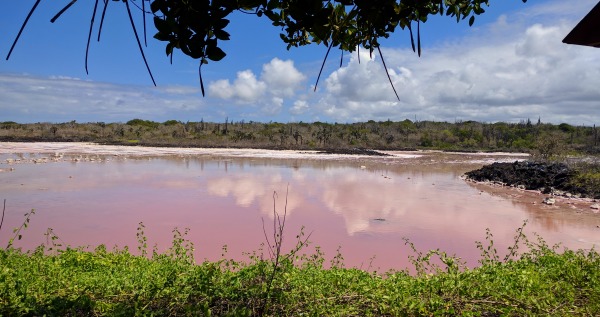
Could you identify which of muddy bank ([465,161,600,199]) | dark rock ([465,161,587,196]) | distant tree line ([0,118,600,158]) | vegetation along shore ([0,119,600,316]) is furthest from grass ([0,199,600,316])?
distant tree line ([0,118,600,158])

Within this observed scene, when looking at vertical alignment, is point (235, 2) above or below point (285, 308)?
above

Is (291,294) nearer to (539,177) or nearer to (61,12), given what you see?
(61,12)

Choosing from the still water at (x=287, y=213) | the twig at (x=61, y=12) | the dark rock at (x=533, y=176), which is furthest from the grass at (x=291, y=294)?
the dark rock at (x=533, y=176)

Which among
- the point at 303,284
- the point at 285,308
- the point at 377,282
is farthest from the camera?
the point at 377,282

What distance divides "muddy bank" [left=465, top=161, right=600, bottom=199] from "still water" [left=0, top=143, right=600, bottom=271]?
47.6 inches

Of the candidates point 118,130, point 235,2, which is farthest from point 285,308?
point 118,130

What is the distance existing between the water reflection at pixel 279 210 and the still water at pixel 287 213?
3 centimetres

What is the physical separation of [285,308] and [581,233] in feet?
29.3

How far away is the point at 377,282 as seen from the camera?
13.8ft

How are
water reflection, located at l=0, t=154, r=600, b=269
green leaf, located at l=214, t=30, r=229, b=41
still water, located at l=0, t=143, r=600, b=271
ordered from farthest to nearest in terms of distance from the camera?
water reflection, located at l=0, t=154, r=600, b=269 < still water, located at l=0, t=143, r=600, b=271 < green leaf, located at l=214, t=30, r=229, b=41

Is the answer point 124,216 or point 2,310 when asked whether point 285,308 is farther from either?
point 124,216

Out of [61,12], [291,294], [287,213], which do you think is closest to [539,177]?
[287,213]

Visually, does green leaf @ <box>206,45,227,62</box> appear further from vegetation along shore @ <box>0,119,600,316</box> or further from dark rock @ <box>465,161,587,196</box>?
dark rock @ <box>465,161,587,196</box>

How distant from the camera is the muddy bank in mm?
15568
